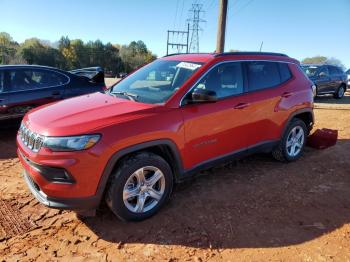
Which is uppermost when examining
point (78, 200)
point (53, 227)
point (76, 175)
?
point (76, 175)

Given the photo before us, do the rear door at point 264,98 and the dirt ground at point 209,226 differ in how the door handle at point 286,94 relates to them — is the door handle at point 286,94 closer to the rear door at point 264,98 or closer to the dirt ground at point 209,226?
the rear door at point 264,98

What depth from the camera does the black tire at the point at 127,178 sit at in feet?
11.1

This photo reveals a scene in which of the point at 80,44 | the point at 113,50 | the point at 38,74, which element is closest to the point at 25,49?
the point at 80,44

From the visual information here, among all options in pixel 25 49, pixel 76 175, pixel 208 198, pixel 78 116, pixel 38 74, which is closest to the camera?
pixel 76 175

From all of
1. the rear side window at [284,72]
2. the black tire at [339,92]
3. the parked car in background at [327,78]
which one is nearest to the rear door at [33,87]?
the rear side window at [284,72]

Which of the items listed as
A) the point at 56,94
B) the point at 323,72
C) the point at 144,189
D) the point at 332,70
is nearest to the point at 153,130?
the point at 144,189

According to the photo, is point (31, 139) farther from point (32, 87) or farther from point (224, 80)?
point (32, 87)

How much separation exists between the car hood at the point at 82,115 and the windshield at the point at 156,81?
234 millimetres

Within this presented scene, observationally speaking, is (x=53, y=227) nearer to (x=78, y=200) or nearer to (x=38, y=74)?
(x=78, y=200)

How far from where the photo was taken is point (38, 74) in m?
6.97

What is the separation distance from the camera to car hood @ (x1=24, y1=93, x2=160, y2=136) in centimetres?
323

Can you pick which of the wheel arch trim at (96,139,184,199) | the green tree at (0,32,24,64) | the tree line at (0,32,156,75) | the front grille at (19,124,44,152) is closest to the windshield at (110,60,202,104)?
the wheel arch trim at (96,139,184,199)

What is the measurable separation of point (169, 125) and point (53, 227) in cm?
170

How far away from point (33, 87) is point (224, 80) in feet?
14.2
